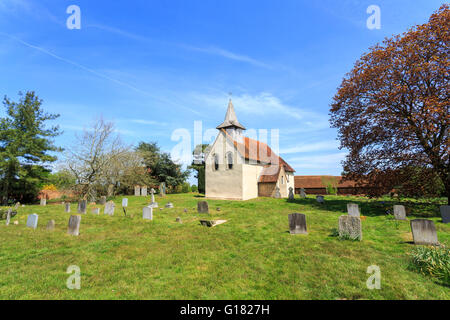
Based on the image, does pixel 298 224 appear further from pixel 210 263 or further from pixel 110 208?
pixel 110 208

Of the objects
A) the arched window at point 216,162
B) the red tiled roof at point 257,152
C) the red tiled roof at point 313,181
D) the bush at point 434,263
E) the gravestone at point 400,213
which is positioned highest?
the red tiled roof at point 257,152

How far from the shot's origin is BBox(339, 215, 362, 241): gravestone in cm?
839

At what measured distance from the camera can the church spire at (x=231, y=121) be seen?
2802 centimetres

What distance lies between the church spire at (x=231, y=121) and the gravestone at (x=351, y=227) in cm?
2084

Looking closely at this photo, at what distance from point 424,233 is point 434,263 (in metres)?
2.90

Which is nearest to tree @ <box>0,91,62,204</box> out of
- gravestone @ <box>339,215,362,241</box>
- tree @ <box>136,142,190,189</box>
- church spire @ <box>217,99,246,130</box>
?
tree @ <box>136,142,190,189</box>

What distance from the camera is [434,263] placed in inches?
221

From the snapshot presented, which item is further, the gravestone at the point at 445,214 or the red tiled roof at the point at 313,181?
the red tiled roof at the point at 313,181

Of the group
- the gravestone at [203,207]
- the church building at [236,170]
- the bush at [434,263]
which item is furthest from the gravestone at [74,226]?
the church building at [236,170]

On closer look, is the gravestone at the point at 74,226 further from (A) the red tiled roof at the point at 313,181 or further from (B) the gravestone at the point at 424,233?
(A) the red tiled roof at the point at 313,181

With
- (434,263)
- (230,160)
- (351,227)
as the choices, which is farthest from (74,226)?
(230,160)

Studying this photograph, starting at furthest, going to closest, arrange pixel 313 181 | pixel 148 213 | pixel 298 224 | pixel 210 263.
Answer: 1. pixel 313 181
2. pixel 148 213
3. pixel 298 224
4. pixel 210 263
